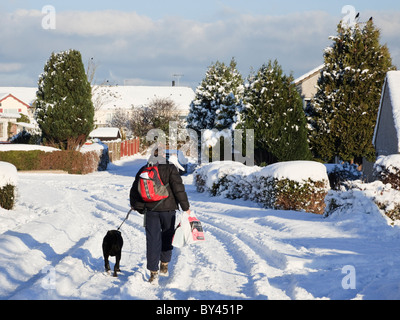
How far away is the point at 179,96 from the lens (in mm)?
85625

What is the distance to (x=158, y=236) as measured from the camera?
7.68 metres

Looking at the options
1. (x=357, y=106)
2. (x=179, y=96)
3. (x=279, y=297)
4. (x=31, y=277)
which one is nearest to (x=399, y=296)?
(x=279, y=297)

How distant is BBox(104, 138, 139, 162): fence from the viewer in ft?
162

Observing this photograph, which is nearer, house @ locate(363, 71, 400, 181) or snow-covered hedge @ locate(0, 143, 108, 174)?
house @ locate(363, 71, 400, 181)

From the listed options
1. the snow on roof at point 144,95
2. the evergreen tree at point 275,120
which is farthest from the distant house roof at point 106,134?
the evergreen tree at point 275,120

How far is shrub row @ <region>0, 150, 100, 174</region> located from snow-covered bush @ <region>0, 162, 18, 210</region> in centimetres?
2000

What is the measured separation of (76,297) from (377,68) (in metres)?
23.0

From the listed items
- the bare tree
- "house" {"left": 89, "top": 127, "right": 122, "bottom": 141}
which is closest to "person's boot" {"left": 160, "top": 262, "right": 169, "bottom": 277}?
the bare tree

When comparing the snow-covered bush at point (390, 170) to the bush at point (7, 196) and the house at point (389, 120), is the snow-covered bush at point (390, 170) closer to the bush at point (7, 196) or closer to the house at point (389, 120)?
the house at point (389, 120)

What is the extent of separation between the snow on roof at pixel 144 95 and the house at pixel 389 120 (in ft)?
195

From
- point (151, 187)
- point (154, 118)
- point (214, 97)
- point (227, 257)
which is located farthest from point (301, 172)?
point (154, 118)

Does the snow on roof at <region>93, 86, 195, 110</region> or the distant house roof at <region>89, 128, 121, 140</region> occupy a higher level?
the snow on roof at <region>93, 86, 195, 110</region>

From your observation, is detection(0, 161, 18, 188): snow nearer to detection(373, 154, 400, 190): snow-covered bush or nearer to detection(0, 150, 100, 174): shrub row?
detection(373, 154, 400, 190): snow-covered bush

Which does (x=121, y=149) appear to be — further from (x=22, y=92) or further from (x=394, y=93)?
(x=22, y=92)
